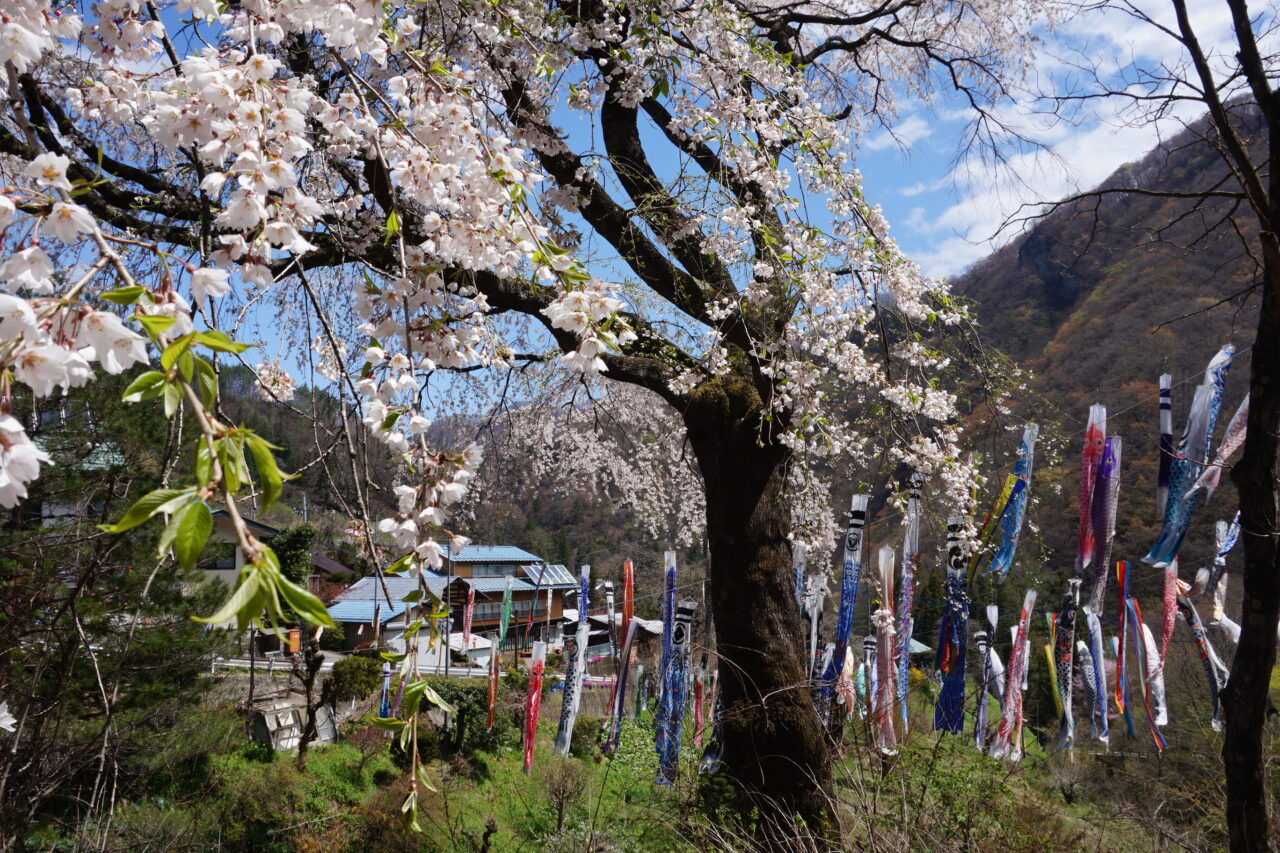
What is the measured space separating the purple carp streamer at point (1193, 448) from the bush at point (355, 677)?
9243 millimetres

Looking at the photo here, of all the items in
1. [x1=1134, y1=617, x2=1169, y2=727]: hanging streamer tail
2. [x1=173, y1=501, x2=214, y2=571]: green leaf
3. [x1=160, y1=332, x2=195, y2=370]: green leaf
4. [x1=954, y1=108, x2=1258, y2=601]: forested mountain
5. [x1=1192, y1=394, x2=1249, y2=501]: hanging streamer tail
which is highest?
[x1=954, y1=108, x2=1258, y2=601]: forested mountain

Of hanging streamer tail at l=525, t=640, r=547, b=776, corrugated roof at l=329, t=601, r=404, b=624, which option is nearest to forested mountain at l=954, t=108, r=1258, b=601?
hanging streamer tail at l=525, t=640, r=547, b=776

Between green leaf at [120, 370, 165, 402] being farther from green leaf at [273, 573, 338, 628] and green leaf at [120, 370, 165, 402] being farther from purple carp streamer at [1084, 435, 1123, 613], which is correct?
purple carp streamer at [1084, 435, 1123, 613]

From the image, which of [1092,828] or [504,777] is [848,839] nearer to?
[1092,828]

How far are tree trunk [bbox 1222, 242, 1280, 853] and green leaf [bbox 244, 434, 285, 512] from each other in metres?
2.71

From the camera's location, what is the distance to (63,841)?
15.5 feet

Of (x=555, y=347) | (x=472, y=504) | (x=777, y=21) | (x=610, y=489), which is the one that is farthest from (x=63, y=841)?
(x=610, y=489)

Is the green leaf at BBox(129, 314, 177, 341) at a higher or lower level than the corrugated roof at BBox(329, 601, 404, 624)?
higher

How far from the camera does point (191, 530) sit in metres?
0.60

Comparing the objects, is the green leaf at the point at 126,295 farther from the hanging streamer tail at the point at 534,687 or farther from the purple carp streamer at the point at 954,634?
the hanging streamer tail at the point at 534,687

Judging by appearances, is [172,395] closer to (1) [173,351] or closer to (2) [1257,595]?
(1) [173,351]

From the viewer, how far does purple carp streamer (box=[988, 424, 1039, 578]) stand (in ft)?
15.8

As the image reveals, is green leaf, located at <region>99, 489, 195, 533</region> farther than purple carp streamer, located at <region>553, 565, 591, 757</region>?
No

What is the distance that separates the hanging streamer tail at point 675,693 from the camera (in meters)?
4.59
